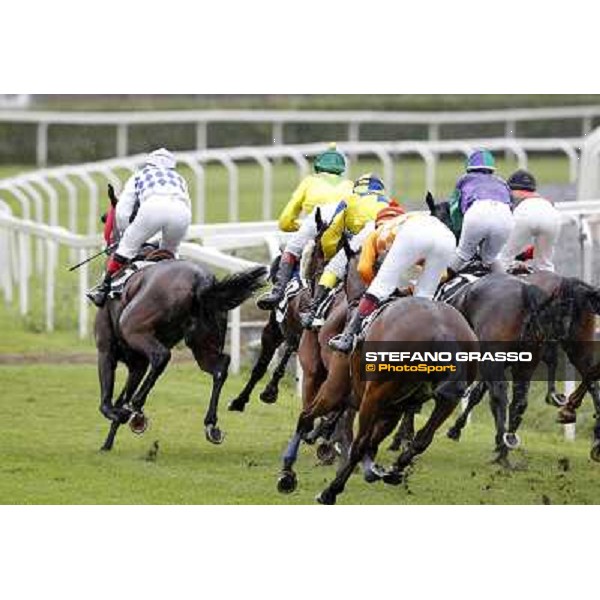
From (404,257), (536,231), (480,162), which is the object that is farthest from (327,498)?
(536,231)

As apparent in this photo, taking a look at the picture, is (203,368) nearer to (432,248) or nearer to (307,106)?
(432,248)

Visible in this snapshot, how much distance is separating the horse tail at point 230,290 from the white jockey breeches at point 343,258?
65 centimetres

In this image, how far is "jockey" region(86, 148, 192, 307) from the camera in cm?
1316

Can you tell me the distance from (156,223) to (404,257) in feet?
7.94

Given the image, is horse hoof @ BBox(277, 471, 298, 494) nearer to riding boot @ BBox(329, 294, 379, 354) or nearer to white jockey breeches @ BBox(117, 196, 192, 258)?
riding boot @ BBox(329, 294, 379, 354)

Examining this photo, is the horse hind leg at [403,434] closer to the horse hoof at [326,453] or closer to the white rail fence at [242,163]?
the horse hoof at [326,453]

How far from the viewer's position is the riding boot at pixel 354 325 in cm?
1120

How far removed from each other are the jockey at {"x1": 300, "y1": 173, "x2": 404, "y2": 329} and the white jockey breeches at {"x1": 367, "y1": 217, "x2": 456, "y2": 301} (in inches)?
33.1

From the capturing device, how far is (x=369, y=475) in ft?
38.0

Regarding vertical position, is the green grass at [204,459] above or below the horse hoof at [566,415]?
below

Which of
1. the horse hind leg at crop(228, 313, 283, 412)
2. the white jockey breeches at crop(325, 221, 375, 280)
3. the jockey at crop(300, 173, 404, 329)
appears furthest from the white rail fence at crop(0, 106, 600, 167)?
the white jockey breeches at crop(325, 221, 375, 280)

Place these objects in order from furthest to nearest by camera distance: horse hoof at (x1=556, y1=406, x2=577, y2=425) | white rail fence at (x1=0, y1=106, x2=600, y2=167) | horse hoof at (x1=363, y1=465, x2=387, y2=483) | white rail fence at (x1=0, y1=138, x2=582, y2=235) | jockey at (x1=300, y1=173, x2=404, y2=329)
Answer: white rail fence at (x1=0, y1=138, x2=582, y2=235) → white rail fence at (x1=0, y1=106, x2=600, y2=167) → horse hoof at (x1=556, y1=406, x2=577, y2=425) → jockey at (x1=300, y1=173, x2=404, y2=329) → horse hoof at (x1=363, y1=465, x2=387, y2=483)

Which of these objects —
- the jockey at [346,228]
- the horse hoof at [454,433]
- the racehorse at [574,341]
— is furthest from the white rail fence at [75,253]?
the racehorse at [574,341]

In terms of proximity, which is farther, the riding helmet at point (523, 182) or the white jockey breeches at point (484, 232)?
the riding helmet at point (523, 182)
